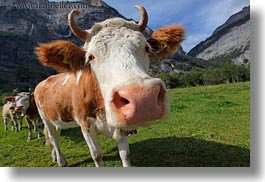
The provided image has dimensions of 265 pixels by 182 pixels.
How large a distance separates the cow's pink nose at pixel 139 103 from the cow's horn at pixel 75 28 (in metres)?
0.56

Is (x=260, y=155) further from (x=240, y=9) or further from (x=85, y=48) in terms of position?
(x=85, y=48)

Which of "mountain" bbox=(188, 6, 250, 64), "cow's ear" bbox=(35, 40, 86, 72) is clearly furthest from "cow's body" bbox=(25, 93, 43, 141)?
"mountain" bbox=(188, 6, 250, 64)

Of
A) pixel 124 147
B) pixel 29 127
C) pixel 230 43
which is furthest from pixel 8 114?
pixel 230 43

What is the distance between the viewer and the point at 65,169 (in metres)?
3.00

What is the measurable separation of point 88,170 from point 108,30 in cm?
118

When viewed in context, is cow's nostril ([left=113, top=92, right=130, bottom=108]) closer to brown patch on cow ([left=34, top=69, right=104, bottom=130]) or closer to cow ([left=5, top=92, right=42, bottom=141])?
brown patch on cow ([left=34, top=69, right=104, bottom=130])

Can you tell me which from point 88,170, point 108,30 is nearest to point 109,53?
point 108,30

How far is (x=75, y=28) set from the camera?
230cm

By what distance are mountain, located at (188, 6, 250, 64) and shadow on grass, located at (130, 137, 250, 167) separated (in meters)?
0.68

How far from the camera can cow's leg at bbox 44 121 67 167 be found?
10.6ft

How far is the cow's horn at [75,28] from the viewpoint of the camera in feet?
7.47

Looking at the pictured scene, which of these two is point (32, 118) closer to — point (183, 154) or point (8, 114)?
point (8, 114)

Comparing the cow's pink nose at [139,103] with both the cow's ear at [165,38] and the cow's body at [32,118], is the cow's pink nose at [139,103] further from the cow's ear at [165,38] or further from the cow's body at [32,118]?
the cow's body at [32,118]

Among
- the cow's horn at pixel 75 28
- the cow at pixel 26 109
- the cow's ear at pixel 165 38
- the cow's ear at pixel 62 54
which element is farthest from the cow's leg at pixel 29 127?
the cow's ear at pixel 165 38
